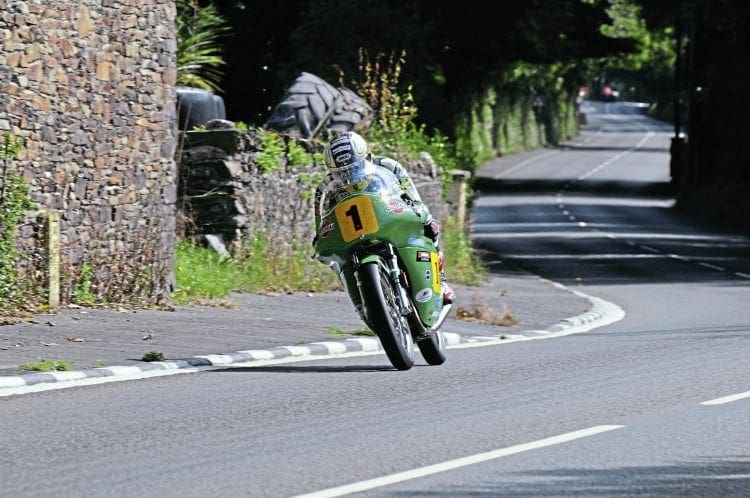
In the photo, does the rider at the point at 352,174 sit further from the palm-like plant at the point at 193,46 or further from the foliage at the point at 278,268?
the palm-like plant at the point at 193,46

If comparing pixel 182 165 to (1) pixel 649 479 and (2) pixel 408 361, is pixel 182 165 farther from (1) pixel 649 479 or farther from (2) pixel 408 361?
(1) pixel 649 479

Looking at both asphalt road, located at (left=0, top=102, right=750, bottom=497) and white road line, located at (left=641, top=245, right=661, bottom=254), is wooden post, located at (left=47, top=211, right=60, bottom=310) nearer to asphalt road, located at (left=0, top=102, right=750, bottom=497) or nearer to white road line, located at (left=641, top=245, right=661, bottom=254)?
asphalt road, located at (left=0, top=102, right=750, bottom=497)

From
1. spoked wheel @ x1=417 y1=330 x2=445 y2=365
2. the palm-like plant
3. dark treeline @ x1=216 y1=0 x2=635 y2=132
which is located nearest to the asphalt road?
spoked wheel @ x1=417 y1=330 x2=445 y2=365

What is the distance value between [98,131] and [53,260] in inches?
71.7

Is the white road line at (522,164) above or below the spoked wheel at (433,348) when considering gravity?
below

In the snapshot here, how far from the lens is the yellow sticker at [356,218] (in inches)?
520

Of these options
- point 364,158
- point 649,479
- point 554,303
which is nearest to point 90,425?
point 649,479

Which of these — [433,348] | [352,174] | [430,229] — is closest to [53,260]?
[352,174]

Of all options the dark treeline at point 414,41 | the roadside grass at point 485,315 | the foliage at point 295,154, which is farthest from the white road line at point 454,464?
the dark treeline at point 414,41

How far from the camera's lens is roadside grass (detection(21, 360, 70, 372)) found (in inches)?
475

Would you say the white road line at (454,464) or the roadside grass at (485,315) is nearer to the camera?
the white road line at (454,464)

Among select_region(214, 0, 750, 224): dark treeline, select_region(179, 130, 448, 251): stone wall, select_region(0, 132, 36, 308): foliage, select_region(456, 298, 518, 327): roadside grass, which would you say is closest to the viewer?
select_region(0, 132, 36, 308): foliage

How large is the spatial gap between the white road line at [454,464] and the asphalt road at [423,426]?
0.04ft

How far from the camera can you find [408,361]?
13.1m
